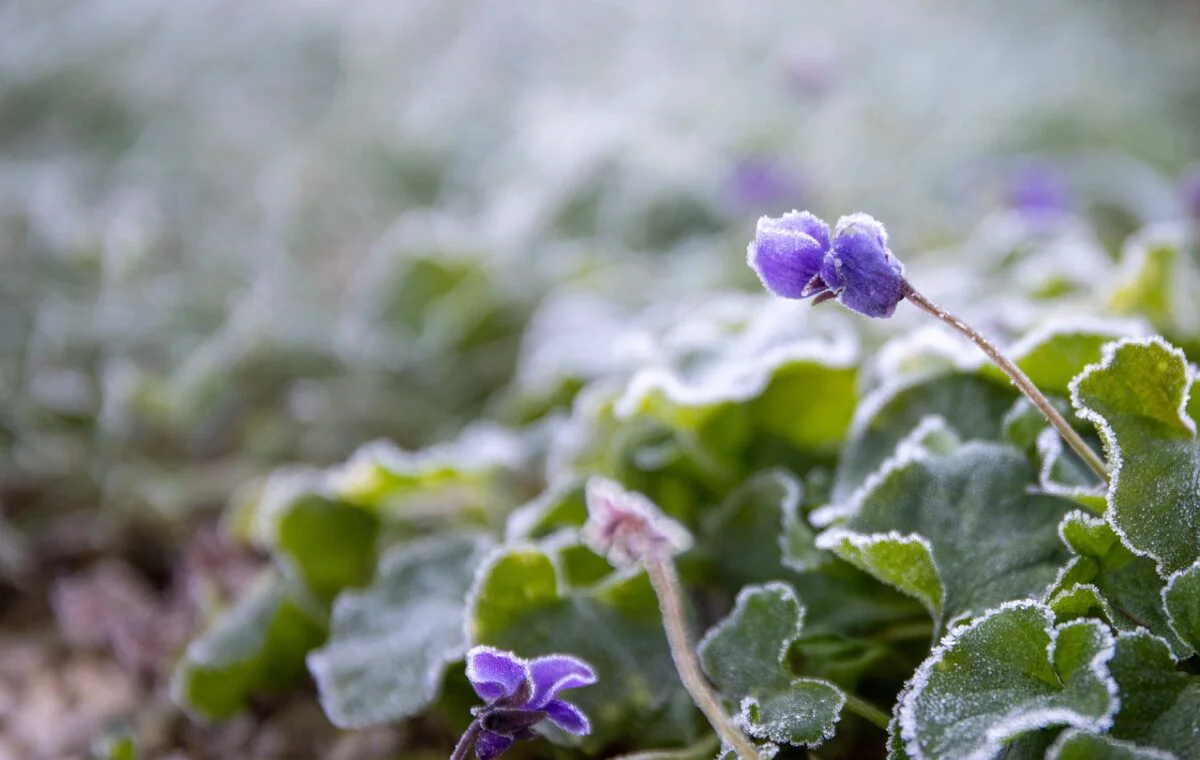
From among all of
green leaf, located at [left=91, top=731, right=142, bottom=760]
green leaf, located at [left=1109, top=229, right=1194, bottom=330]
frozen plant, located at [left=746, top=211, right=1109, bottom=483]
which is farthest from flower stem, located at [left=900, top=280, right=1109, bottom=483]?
green leaf, located at [left=91, top=731, right=142, bottom=760]

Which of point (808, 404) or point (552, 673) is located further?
point (808, 404)

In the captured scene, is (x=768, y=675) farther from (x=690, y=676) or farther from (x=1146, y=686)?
(x=1146, y=686)

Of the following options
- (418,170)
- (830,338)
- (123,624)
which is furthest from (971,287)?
(418,170)

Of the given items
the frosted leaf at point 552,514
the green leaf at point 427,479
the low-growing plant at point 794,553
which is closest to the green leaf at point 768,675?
the low-growing plant at point 794,553

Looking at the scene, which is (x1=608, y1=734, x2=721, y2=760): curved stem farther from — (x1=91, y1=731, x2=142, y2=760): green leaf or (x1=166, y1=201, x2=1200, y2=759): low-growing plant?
(x1=91, y1=731, x2=142, y2=760): green leaf

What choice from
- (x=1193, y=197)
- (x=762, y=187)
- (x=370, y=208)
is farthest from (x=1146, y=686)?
(x=370, y=208)

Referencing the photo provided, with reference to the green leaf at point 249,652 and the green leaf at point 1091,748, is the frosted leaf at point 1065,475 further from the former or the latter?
the green leaf at point 249,652
